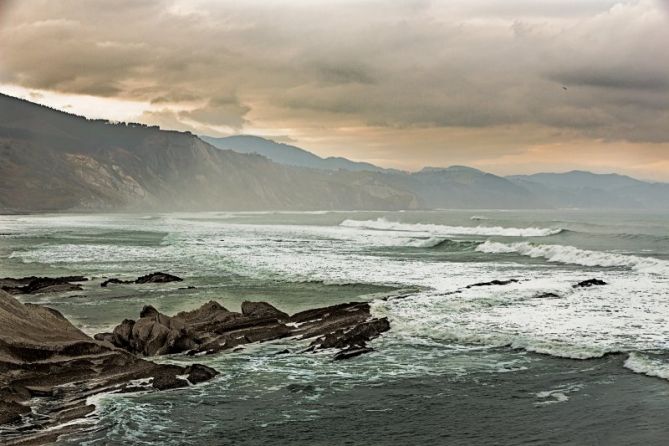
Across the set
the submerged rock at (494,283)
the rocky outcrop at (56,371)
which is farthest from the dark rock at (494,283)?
the rocky outcrop at (56,371)

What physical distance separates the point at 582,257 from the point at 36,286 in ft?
120

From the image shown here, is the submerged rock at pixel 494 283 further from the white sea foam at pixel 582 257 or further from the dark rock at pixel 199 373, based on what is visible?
the dark rock at pixel 199 373

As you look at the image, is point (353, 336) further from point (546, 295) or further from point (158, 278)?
point (158, 278)

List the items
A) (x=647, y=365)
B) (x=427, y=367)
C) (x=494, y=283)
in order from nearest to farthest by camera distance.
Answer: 1. (x=647, y=365)
2. (x=427, y=367)
3. (x=494, y=283)

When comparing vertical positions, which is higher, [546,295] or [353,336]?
[546,295]

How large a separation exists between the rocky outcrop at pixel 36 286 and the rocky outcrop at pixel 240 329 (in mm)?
11674

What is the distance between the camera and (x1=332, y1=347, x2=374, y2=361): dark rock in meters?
18.3

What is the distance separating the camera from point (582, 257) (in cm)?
4816

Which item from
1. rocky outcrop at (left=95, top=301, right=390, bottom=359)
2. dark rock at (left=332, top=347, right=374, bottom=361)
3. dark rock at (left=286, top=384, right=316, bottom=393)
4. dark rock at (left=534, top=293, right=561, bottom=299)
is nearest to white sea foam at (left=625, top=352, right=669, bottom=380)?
dark rock at (left=332, top=347, right=374, bottom=361)

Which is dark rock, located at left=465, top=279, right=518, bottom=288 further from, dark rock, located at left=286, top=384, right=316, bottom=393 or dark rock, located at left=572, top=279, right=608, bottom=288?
dark rock, located at left=286, top=384, right=316, bottom=393

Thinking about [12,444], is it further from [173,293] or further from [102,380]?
[173,293]

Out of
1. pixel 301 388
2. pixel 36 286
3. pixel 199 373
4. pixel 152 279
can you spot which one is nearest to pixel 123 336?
pixel 199 373

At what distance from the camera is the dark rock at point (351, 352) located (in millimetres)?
18305

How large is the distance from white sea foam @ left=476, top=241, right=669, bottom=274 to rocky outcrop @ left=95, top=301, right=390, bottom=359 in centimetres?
2492
